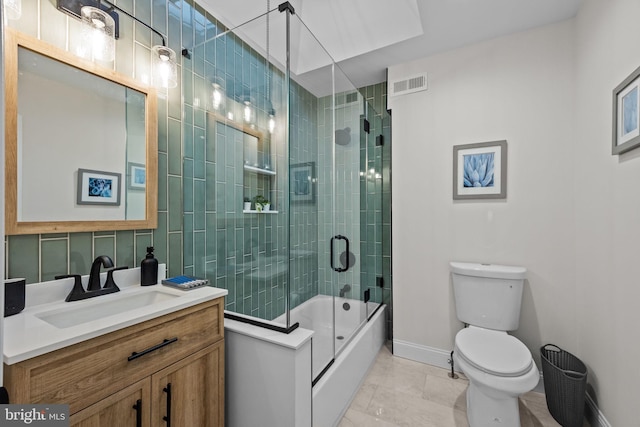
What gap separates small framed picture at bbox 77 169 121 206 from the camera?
1.29 meters

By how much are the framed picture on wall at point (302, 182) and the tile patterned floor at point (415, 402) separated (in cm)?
140

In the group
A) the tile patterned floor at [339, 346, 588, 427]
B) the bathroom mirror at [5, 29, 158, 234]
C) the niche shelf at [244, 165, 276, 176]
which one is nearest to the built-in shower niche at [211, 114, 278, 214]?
the niche shelf at [244, 165, 276, 176]

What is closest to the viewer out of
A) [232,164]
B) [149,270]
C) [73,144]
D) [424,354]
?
[73,144]

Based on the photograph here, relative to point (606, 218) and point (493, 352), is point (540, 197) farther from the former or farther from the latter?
point (493, 352)

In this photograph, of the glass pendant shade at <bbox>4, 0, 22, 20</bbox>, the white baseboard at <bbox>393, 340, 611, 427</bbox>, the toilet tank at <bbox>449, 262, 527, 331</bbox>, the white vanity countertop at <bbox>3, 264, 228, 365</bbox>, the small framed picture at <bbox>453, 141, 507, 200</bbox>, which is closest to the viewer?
the white vanity countertop at <bbox>3, 264, 228, 365</bbox>

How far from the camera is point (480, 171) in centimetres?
213

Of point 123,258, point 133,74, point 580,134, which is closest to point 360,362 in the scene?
point 123,258

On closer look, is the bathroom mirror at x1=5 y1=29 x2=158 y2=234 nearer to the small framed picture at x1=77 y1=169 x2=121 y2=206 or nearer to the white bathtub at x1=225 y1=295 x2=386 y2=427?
the small framed picture at x1=77 y1=169 x2=121 y2=206

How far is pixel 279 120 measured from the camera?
159cm

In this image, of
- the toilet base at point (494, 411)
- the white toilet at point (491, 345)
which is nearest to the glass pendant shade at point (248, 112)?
the white toilet at point (491, 345)

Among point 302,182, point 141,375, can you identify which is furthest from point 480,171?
point 141,375

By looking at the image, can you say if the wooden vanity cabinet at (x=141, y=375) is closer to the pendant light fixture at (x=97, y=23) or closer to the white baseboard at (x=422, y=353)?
the pendant light fixture at (x=97, y=23)

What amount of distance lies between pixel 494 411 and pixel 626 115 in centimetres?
168

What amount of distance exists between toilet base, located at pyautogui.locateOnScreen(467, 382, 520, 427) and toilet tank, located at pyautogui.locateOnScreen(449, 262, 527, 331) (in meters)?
0.53
